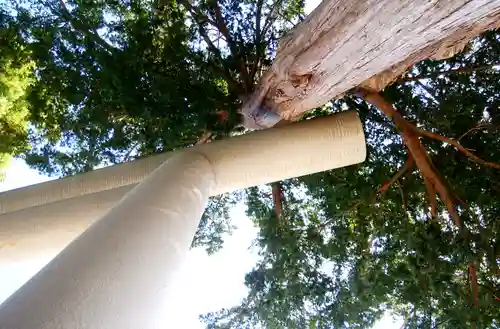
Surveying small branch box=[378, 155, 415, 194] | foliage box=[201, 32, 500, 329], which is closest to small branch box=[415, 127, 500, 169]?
foliage box=[201, 32, 500, 329]

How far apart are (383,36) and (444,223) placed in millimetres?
3399

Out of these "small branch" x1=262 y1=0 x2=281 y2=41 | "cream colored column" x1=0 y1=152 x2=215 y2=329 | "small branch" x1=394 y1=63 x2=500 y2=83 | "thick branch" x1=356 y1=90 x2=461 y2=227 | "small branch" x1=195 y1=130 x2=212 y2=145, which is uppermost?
"small branch" x1=262 y1=0 x2=281 y2=41

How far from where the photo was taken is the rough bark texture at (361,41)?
1.88 meters

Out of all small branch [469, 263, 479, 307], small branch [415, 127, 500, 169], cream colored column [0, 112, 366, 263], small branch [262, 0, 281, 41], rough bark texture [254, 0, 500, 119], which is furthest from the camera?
small branch [262, 0, 281, 41]

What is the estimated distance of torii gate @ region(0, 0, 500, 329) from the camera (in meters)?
1.66

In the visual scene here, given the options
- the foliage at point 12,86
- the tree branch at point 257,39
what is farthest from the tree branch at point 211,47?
the foliage at point 12,86

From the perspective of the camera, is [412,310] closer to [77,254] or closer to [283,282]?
[283,282]

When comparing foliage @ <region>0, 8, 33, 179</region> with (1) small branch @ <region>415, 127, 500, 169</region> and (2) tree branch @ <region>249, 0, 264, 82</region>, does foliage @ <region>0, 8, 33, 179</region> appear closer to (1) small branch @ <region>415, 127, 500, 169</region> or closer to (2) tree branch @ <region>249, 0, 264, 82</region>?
(2) tree branch @ <region>249, 0, 264, 82</region>

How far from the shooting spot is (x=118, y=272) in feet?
5.84

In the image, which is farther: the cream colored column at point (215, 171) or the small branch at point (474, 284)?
the small branch at point (474, 284)

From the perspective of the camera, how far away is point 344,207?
5.29 metres

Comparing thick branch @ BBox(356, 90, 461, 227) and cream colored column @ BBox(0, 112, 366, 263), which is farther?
thick branch @ BBox(356, 90, 461, 227)

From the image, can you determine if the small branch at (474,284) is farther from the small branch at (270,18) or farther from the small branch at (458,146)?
the small branch at (270,18)

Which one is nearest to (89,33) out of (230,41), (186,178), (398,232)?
(230,41)
